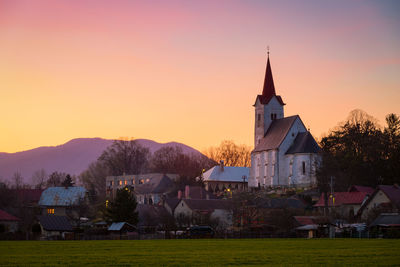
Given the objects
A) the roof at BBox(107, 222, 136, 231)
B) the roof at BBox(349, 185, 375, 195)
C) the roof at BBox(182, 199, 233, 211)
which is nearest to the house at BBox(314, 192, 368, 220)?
the roof at BBox(349, 185, 375, 195)

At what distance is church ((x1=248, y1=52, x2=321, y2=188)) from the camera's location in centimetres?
11538

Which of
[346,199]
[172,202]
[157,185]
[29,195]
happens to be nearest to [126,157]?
[157,185]

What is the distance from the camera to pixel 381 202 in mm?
82000

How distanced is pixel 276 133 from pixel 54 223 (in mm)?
56345

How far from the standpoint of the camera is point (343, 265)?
1105 inches

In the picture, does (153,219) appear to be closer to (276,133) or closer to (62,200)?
(62,200)

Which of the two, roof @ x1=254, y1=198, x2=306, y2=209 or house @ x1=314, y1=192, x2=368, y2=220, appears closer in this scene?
house @ x1=314, y1=192, x2=368, y2=220

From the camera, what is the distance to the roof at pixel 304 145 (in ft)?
379

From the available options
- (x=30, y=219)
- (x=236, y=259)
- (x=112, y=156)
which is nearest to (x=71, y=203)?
(x=30, y=219)

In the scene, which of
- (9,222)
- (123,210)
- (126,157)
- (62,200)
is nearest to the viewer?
(123,210)

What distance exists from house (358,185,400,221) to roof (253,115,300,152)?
38971 millimetres

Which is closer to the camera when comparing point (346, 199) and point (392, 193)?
point (392, 193)

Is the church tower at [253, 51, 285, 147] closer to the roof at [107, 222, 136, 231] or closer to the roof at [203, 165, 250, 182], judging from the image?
the roof at [203, 165, 250, 182]

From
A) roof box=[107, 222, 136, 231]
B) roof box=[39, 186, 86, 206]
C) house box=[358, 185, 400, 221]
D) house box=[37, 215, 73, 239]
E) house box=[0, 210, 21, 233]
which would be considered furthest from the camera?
roof box=[39, 186, 86, 206]
